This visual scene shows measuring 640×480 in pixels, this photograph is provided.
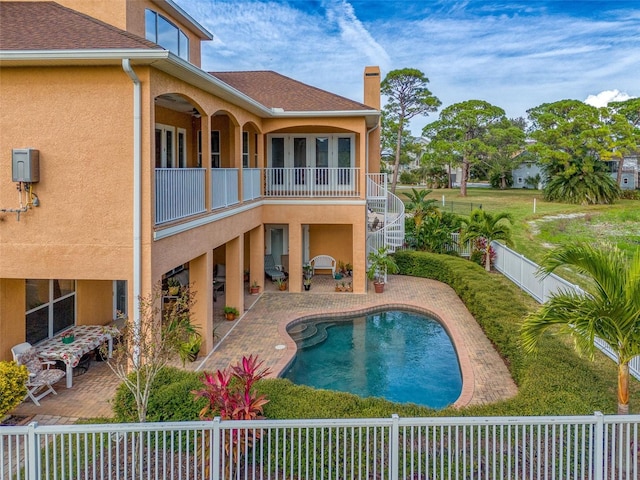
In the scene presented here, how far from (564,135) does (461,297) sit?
1549 inches

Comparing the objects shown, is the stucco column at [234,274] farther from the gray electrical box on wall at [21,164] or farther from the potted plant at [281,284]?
the gray electrical box on wall at [21,164]

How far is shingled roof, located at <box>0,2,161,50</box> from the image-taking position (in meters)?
8.66

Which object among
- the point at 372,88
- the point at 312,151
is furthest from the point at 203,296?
the point at 372,88

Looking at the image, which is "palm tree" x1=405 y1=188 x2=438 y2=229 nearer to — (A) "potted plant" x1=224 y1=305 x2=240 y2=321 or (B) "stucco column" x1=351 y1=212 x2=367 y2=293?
(B) "stucco column" x1=351 y1=212 x2=367 y2=293

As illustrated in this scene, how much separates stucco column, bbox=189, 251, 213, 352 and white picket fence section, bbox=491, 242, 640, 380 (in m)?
8.65

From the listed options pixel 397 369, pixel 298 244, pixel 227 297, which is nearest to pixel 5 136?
pixel 227 297

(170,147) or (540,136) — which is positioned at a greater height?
(540,136)

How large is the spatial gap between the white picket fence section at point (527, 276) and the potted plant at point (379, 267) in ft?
15.3

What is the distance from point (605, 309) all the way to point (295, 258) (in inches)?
526

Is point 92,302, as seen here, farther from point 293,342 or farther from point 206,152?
point 293,342

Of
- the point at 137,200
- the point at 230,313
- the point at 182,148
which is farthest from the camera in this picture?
the point at 182,148

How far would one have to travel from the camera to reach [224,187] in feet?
46.4

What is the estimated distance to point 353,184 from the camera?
19.6 meters

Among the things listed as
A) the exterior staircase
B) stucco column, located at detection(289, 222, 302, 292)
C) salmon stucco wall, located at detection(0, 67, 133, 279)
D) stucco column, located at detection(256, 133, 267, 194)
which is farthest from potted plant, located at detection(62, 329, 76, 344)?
the exterior staircase
